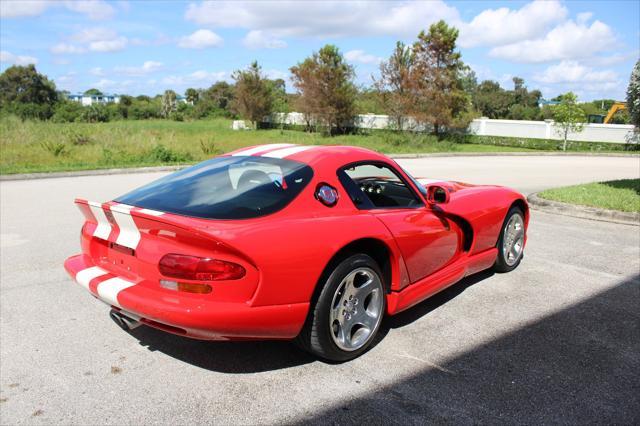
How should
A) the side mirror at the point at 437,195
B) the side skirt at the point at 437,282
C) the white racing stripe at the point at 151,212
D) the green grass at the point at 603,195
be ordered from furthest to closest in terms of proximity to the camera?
1. the green grass at the point at 603,195
2. the side mirror at the point at 437,195
3. the side skirt at the point at 437,282
4. the white racing stripe at the point at 151,212


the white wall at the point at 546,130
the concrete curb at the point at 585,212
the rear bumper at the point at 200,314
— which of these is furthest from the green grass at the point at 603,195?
the white wall at the point at 546,130

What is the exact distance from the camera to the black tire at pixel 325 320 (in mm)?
2902

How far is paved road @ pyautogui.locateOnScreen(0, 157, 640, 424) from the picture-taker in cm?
264

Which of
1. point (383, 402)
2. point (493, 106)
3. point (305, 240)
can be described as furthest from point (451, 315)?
point (493, 106)

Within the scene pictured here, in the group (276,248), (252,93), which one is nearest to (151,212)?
(276,248)

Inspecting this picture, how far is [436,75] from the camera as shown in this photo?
111 ft

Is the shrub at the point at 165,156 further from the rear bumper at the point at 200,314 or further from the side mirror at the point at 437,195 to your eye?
the rear bumper at the point at 200,314

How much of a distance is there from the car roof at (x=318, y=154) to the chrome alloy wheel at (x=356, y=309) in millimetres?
757

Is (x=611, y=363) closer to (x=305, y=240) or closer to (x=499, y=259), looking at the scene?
(x=499, y=259)

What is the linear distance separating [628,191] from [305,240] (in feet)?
31.1

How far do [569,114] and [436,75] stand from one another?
28.7 ft

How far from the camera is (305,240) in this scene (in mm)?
2797

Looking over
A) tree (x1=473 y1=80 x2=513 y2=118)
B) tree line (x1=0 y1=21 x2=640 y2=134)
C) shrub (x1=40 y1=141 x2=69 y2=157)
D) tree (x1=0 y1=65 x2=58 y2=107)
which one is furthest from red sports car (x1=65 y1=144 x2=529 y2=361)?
tree (x1=473 y1=80 x2=513 y2=118)

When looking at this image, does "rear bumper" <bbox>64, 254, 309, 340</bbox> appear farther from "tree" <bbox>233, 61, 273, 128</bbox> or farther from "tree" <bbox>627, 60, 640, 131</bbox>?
"tree" <bbox>233, 61, 273, 128</bbox>
